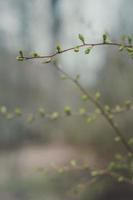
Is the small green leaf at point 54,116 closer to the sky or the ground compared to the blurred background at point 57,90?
closer to the sky

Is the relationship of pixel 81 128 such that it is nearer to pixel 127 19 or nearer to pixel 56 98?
pixel 56 98

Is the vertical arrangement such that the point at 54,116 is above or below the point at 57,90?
above

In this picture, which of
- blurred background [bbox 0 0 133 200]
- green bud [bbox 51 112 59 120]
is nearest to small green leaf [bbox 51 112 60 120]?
green bud [bbox 51 112 59 120]

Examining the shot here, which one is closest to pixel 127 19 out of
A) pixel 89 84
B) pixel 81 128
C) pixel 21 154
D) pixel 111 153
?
pixel 89 84

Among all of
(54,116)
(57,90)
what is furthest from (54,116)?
(57,90)

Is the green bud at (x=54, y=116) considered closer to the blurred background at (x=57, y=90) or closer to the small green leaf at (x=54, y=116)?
the small green leaf at (x=54, y=116)

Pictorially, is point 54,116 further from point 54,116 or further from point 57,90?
point 57,90

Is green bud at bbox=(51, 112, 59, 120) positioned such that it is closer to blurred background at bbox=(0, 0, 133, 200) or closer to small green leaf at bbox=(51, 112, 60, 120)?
small green leaf at bbox=(51, 112, 60, 120)

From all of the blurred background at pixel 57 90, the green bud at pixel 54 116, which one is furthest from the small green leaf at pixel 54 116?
the blurred background at pixel 57 90
